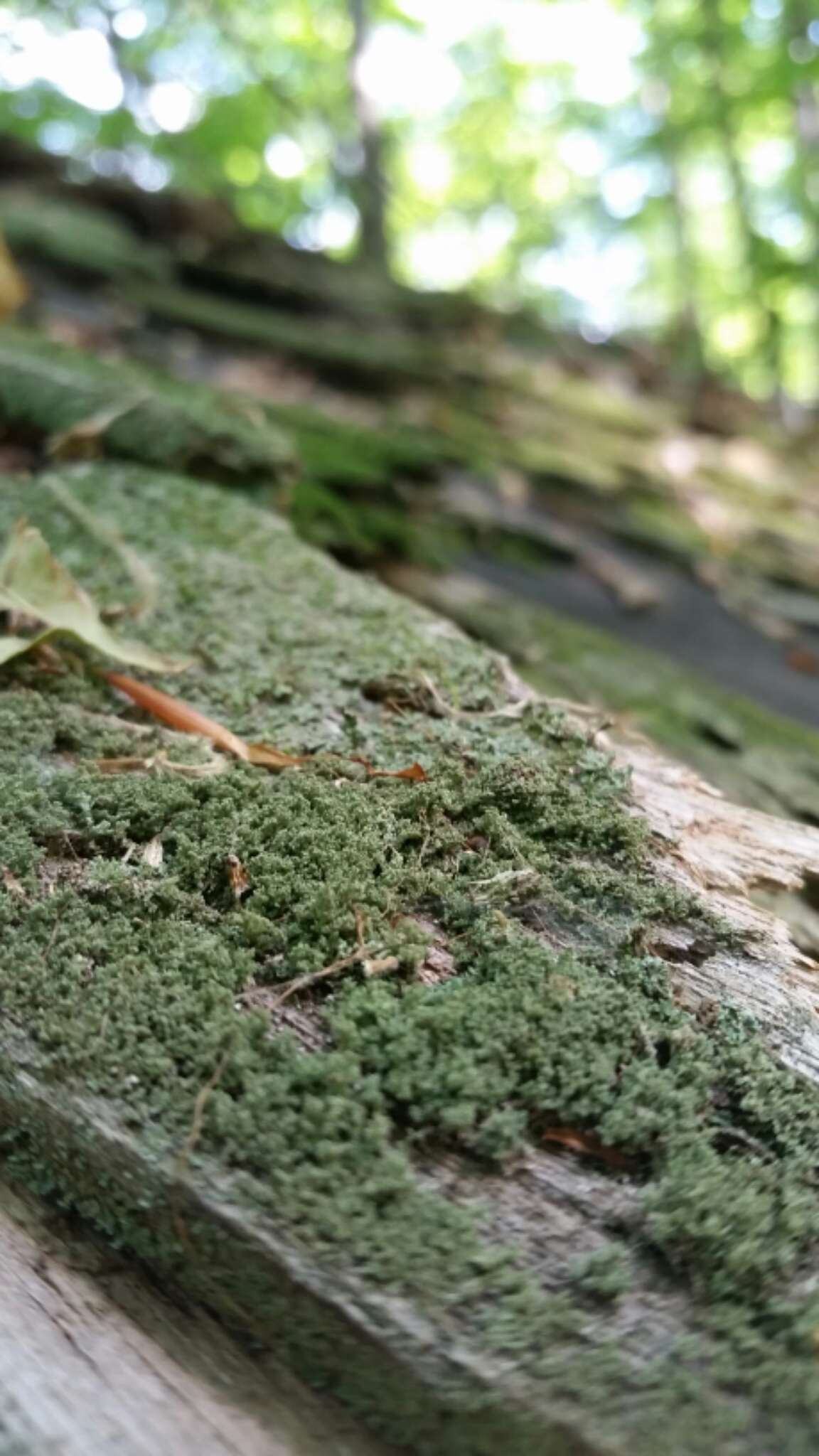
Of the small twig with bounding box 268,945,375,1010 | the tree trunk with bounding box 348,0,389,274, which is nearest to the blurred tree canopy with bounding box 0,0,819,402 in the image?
the tree trunk with bounding box 348,0,389,274

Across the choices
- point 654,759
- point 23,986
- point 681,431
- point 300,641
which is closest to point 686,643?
point 654,759

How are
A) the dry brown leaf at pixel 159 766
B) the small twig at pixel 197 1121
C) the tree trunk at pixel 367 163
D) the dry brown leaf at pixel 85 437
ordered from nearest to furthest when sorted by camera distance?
the small twig at pixel 197 1121
the dry brown leaf at pixel 159 766
the dry brown leaf at pixel 85 437
the tree trunk at pixel 367 163

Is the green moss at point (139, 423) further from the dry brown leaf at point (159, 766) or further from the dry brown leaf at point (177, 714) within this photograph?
the dry brown leaf at point (159, 766)

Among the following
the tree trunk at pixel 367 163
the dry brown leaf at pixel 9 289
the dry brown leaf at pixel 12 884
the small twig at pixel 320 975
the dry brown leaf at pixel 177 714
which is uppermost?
the tree trunk at pixel 367 163

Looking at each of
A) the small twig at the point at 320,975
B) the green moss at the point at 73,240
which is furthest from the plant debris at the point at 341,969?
the green moss at the point at 73,240

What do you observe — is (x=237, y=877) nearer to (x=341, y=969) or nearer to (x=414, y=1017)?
(x=341, y=969)

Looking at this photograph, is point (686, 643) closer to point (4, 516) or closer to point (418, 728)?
point (418, 728)
